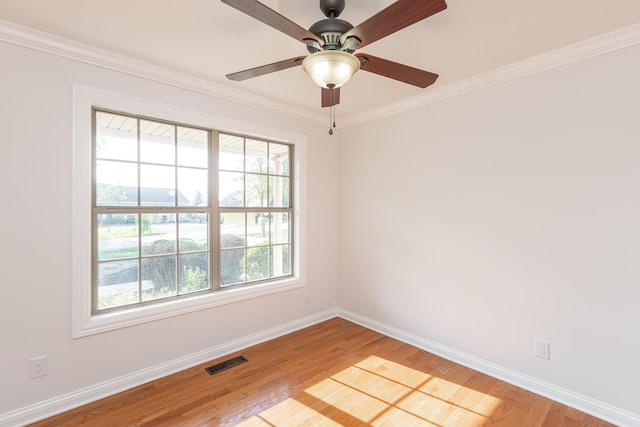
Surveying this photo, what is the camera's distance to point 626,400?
1.97 meters

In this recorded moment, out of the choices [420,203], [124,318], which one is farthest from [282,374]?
[420,203]

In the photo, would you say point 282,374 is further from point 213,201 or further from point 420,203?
point 420,203

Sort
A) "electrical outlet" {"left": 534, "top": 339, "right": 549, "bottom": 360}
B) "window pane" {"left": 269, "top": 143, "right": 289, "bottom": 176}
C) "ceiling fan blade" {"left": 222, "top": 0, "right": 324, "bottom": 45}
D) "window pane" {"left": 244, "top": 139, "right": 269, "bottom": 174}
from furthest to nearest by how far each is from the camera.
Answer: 1. "window pane" {"left": 269, "top": 143, "right": 289, "bottom": 176}
2. "window pane" {"left": 244, "top": 139, "right": 269, "bottom": 174}
3. "electrical outlet" {"left": 534, "top": 339, "right": 549, "bottom": 360}
4. "ceiling fan blade" {"left": 222, "top": 0, "right": 324, "bottom": 45}

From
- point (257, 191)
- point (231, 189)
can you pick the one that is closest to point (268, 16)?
point (231, 189)

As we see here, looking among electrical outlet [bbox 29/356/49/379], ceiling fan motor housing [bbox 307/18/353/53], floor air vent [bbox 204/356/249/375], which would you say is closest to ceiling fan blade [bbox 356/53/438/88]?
ceiling fan motor housing [bbox 307/18/353/53]

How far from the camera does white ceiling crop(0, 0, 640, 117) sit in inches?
67.4

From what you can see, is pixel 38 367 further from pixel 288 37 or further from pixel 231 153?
pixel 288 37

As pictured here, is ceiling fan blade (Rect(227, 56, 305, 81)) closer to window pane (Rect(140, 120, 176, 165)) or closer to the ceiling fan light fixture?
the ceiling fan light fixture

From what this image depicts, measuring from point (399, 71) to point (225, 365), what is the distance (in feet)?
8.82

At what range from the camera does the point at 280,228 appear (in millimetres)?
3502

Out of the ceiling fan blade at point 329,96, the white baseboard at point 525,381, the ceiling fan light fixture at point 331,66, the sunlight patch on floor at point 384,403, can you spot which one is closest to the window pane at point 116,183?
the ceiling fan blade at point 329,96

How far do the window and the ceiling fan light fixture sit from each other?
168 centimetres

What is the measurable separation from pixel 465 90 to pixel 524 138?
0.67 m

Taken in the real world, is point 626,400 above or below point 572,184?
below
